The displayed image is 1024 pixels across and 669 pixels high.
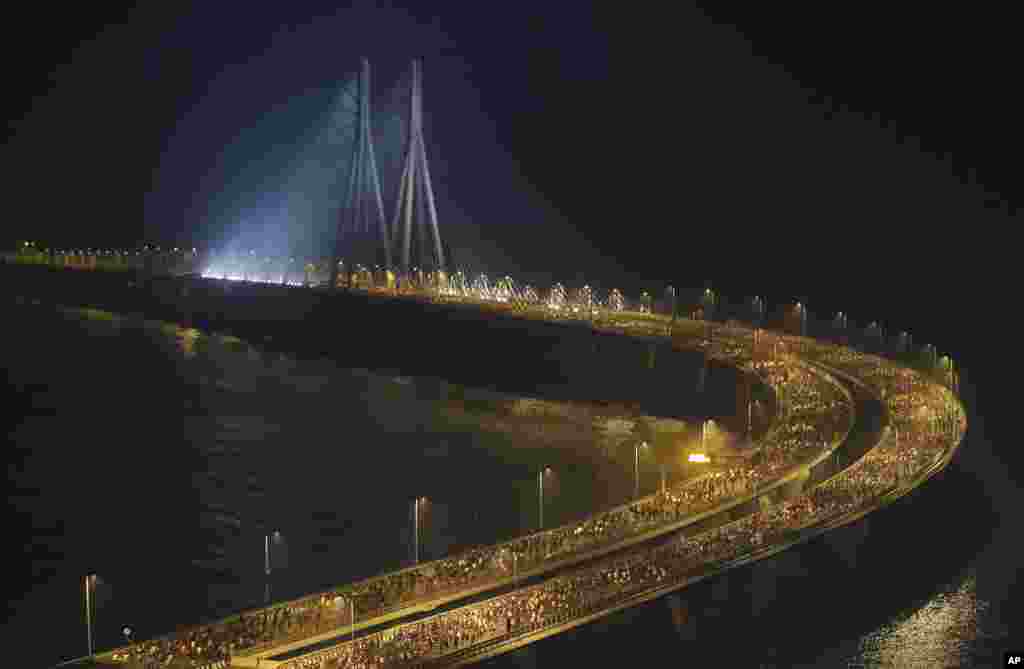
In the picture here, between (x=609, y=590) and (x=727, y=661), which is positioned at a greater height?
(x=609, y=590)

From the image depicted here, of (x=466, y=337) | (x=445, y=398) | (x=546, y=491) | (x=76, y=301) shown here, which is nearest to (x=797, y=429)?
(x=546, y=491)

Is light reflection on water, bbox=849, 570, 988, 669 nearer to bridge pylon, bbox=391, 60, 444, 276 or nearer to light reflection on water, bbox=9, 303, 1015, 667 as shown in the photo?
light reflection on water, bbox=9, 303, 1015, 667

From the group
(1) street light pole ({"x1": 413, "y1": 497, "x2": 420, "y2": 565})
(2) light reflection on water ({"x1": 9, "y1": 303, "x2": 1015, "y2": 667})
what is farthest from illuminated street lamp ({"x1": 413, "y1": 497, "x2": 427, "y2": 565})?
(2) light reflection on water ({"x1": 9, "y1": 303, "x2": 1015, "y2": 667})

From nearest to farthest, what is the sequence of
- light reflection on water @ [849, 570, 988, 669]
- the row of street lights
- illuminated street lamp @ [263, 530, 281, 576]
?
the row of street lights < light reflection on water @ [849, 570, 988, 669] < illuminated street lamp @ [263, 530, 281, 576]

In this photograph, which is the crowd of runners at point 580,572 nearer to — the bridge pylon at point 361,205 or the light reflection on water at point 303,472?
the light reflection on water at point 303,472

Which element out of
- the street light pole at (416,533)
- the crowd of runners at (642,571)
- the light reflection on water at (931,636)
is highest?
the crowd of runners at (642,571)

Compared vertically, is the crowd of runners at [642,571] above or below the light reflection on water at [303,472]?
above

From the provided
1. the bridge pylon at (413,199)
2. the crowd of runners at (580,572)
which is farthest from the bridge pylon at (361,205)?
the crowd of runners at (580,572)

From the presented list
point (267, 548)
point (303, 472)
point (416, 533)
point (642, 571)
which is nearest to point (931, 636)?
point (642, 571)

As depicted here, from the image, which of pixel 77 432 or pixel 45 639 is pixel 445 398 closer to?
pixel 77 432

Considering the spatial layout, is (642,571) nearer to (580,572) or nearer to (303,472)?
(580,572)

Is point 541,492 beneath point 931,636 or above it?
above
